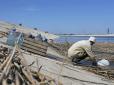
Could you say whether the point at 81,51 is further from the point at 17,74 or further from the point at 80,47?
the point at 17,74

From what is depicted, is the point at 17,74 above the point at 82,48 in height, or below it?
below

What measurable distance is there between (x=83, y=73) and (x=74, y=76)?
1.97 feet

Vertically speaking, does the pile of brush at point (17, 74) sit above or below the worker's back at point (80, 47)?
below

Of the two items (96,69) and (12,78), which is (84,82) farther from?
(12,78)

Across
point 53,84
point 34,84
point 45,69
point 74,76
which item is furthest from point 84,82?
point 34,84

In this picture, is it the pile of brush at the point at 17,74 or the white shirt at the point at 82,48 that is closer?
the pile of brush at the point at 17,74

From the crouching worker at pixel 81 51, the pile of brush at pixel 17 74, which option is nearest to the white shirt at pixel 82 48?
the crouching worker at pixel 81 51

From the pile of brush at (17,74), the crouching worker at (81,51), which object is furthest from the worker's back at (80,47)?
the pile of brush at (17,74)

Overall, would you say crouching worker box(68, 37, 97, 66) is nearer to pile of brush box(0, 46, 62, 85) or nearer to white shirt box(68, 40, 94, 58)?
white shirt box(68, 40, 94, 58)

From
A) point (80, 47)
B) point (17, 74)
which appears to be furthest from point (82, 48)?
→ point (17, 74)

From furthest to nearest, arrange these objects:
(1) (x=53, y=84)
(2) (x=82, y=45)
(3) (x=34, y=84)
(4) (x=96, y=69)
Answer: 1. (2) (x=82, y=45)
2. (4) (x=96, y=69)
3. (1) (x=53, y=84)
4. (3) (x=34, y=84)

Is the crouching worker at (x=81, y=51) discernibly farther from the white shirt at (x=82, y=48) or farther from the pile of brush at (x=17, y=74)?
the pile of brush at (x=17, y=74)

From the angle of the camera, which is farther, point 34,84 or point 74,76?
point 74,76

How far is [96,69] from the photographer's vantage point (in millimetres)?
12617
